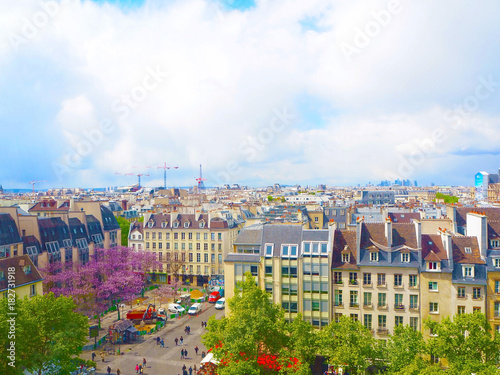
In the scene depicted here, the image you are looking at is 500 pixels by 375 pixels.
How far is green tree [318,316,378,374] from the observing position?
33344 millimetres

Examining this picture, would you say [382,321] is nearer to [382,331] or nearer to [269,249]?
[382,331]

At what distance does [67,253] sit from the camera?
3076 inches

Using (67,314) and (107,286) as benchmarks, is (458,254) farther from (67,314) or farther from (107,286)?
(107,286)

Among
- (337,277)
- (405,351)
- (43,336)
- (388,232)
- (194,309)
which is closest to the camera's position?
(405,351)

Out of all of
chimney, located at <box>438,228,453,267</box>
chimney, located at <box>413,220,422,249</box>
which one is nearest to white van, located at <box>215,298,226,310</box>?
chimney, located at <box>413,220,422,249</box>

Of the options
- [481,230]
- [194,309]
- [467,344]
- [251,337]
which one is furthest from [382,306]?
[194,309]

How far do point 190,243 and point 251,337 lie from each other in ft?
205

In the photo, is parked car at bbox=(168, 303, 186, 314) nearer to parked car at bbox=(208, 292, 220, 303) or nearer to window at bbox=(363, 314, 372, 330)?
parked car at bbox=(208, 292, 220, 303)

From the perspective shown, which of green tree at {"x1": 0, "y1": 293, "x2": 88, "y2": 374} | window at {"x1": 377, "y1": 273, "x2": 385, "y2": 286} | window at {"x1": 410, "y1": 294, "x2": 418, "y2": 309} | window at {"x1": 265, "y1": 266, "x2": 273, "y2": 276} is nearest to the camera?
green tree at {"x1": 0, "y1": 293, "x2": 88, "y2": 374}

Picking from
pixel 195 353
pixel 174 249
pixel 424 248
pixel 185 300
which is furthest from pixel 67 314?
pixel 174 249

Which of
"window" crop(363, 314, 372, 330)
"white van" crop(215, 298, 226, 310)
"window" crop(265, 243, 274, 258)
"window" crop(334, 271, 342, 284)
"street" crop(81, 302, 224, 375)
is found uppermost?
"window" crop(265, 243, 274, 258)

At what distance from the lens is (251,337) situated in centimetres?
3350

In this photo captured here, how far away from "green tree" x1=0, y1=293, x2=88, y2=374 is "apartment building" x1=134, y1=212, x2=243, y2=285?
55.7 meters

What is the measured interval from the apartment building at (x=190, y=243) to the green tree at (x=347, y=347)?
192 ft
